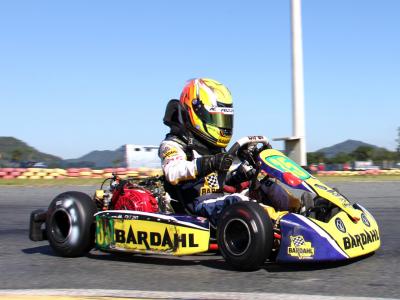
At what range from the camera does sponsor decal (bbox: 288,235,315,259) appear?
143 inches

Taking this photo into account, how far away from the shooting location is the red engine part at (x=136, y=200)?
14.8ft

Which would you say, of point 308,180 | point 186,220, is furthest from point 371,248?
point 186,220

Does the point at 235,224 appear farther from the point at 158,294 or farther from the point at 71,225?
the point at 71,225

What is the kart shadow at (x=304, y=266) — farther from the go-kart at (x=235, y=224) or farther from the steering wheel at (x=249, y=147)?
the steering wheel at (x=249, y=147)

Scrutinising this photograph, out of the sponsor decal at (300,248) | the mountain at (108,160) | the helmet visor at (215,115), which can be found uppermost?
the mountain at (108,160)

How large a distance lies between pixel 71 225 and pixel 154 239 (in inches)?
31.4

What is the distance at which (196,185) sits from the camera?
15.2 feet

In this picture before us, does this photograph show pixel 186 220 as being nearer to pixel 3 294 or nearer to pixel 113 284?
pixel 113 284

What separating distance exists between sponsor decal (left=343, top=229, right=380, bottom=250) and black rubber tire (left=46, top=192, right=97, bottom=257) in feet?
Answer: 6.57

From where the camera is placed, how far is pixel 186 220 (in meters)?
4.10

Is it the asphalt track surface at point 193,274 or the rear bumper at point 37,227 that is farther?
the rear bumper at point 37,227

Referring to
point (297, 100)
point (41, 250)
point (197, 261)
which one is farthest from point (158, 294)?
point (297, 100)

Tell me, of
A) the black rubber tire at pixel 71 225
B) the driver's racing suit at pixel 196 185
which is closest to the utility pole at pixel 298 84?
the driver's racing suit at pixel 196 185

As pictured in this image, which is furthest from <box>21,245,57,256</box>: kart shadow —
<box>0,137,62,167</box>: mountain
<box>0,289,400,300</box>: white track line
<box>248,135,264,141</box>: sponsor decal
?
<box>0,137,62,167</box>: mountain
